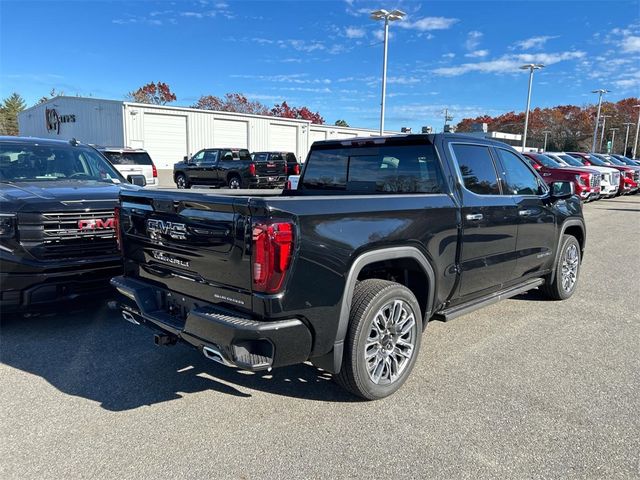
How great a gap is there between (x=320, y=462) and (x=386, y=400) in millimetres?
880

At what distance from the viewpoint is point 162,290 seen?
3418 mm

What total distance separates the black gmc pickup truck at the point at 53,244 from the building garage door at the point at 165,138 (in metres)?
29.2

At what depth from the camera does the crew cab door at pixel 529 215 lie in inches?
186

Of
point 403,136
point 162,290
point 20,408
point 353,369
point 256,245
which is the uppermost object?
point 403,136

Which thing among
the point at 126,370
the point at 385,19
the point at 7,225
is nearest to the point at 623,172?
the point at 385,19

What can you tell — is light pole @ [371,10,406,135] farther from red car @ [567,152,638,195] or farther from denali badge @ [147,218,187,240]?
denali badge @ [147,218,187,240]

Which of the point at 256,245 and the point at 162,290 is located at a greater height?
the point at 256,245

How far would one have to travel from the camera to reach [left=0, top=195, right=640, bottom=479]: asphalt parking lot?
263 cm

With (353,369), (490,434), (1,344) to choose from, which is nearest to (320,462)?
(353,369)

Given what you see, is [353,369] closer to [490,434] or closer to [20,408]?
[490,434]

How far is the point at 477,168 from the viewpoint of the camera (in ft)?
14.2

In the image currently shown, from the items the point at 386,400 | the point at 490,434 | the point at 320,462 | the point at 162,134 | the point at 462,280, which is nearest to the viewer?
the point at 320,462

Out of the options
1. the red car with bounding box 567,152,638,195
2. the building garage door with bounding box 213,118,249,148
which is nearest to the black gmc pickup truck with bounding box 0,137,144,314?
the red car with bounding box 567,152,638,195

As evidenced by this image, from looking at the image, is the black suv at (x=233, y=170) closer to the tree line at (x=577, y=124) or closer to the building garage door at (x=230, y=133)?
the building garage door at (x=230, y=133)
